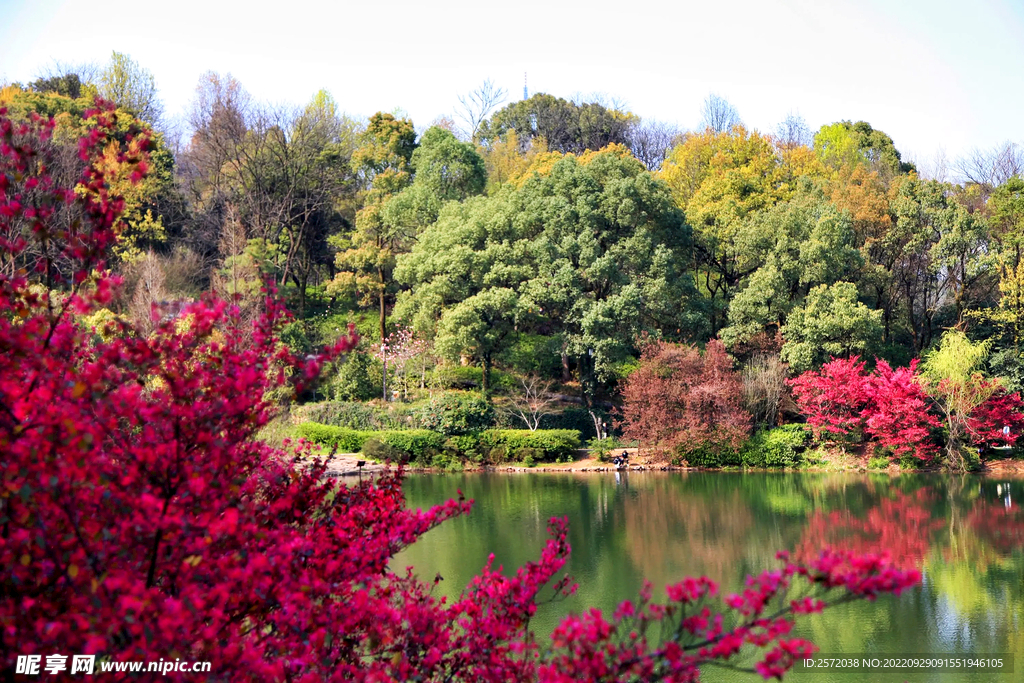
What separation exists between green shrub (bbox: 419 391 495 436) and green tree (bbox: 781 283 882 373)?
25.2 ft

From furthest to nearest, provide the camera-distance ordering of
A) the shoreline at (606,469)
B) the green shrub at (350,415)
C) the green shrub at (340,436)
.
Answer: the green shrub at (350,415) < the green shrub at (340,436) < the shoreline at (606,469)

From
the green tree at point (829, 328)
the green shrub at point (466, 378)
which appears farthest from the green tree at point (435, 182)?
the green tree at point (829, 328)

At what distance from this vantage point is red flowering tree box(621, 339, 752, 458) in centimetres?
2005

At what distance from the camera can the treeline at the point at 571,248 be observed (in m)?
21.8

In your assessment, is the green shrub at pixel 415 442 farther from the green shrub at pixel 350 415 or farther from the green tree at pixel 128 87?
the green tree at pixel 128 87

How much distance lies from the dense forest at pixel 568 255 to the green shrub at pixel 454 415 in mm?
1645

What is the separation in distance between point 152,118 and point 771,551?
3003 cm

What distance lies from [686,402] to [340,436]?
8216mm

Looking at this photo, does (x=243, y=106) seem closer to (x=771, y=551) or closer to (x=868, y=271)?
(x=868, y=271)

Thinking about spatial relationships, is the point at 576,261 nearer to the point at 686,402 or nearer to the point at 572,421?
the point at 572,421

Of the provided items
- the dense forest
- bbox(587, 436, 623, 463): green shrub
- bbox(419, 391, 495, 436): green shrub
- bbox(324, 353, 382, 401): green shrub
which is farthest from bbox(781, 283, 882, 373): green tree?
bbox(324, 353, 382, 401): green shrub

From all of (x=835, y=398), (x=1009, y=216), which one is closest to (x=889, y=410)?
(x=835, y=398)

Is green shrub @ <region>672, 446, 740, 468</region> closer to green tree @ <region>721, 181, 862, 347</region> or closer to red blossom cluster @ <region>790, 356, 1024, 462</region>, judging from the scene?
red blossom cluster @ <region>790, 356, 1024, 462</region>

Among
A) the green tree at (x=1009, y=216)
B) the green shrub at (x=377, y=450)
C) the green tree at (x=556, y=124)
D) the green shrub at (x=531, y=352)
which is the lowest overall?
the green shrub at (x=377, y=450)
